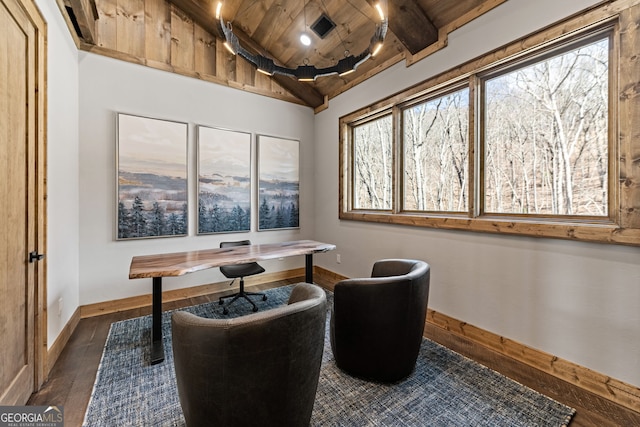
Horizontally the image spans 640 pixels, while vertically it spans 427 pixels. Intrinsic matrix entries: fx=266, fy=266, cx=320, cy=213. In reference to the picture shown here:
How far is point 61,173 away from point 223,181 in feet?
5.54

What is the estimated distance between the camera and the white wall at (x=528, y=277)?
1.74 meters

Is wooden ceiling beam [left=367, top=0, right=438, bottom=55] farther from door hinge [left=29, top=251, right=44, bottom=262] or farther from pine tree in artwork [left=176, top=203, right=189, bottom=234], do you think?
door hinge [left=29, top=251, right=44, bottom=262]

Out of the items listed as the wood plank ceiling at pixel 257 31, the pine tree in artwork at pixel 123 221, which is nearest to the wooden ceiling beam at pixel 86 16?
the wood plank ceiling at pixel 257 31

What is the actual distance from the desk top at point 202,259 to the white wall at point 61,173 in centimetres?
59

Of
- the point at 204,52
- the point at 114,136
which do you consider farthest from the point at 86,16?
the point at 204,52

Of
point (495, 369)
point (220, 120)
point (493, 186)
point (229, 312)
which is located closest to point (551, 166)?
point (493, 186)

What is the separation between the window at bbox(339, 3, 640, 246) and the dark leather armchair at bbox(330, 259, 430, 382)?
115 centimetres

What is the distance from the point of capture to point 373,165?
12.8ft

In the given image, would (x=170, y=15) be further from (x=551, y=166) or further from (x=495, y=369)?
(x=495, y=369)

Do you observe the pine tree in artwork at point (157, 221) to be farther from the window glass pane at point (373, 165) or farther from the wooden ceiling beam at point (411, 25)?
the wooden ceiling beam at point (411, 25)

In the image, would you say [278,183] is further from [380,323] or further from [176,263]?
[380,323]

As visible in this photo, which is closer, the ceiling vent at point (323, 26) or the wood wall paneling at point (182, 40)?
the ceiling vent at point (323, 26)

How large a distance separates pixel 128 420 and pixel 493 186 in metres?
3.28

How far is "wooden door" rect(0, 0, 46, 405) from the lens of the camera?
1.48 meters
